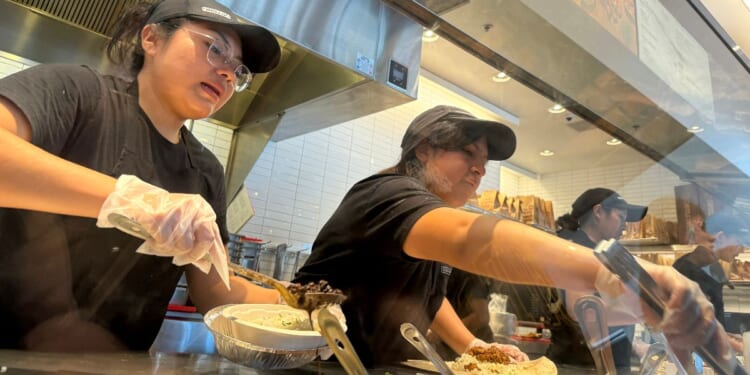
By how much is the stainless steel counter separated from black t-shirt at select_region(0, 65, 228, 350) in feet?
0.49

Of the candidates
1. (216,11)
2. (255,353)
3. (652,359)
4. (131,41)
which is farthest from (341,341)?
(131,41)

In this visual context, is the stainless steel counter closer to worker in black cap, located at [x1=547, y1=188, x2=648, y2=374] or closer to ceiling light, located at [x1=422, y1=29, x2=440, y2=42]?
worker in black cap, located at [x1=547, y1=188, x2=648, y2=374]

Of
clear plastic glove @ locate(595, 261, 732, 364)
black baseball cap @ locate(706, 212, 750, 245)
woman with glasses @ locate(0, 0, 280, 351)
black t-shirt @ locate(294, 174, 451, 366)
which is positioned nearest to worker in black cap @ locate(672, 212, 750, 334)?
black baseball cap @ locate(706, 212, 750, 245)

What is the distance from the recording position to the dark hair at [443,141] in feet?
2.89

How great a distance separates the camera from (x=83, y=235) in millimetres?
803

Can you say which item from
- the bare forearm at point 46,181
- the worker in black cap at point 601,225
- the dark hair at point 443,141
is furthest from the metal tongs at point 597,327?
the bare forearm at point 46,181

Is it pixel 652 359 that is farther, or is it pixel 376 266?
pixel 376 266

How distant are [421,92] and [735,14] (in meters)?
2.46

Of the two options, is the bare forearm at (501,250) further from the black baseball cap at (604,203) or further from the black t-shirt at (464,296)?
the black t-shirt at (464,296)

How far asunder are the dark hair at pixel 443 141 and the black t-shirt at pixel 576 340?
27 cm

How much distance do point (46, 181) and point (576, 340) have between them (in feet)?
3.67

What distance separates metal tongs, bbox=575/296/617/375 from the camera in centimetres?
60

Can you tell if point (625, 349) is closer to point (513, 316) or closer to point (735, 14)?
point (513, 316)

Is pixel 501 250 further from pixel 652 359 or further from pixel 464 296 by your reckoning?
pixel 464 296
